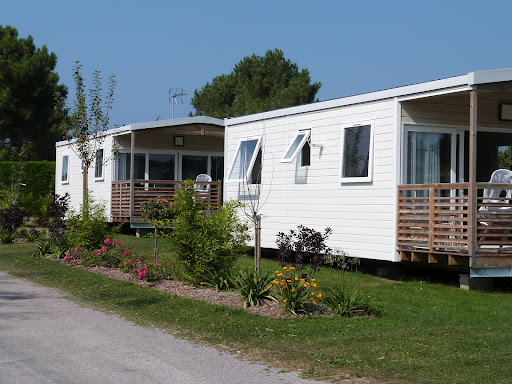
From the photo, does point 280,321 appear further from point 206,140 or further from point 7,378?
point 206,140

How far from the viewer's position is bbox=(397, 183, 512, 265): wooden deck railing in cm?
998

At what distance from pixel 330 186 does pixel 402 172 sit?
5.95 ft

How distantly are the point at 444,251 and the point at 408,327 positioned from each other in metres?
3.12

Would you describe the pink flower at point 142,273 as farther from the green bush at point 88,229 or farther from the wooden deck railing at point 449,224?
the wooden deck railing at point 449,224

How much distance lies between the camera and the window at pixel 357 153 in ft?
39.0

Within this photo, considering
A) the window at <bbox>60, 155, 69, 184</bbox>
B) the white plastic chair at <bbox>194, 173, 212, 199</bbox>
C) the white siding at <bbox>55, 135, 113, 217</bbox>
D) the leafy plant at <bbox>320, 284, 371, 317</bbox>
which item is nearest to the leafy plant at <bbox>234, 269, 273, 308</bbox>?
the leafy plant at <bbox>320, 284, 371, 317</bbox>

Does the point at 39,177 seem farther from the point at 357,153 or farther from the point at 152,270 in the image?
the point at 357,153

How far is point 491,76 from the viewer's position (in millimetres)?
9727

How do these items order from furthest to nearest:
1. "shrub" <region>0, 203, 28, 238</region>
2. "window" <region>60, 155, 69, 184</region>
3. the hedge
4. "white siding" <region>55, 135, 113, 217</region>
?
the hedge, "window" <region>60, 155, 69, 184</region>, "white siding" <region>55, 135, 113, 217</region>, "shrub" <region>0, 203, 28, 238</region>

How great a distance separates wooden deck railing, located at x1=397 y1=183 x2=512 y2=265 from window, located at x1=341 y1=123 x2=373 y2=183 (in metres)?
0.92

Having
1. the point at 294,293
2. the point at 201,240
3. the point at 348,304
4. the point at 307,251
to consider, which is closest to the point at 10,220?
the point at 201,240

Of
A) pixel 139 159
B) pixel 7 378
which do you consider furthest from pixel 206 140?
pixel 7 378

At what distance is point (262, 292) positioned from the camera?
29.1 feet

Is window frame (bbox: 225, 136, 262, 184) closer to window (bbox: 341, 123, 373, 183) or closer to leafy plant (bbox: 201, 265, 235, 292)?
window (bbox: 341, 123, 373, 183)
